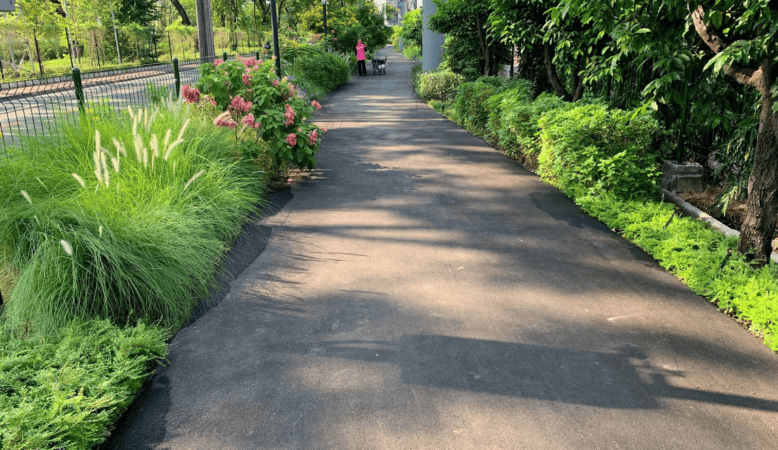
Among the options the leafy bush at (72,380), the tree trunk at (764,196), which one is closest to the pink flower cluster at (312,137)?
the leafy bush at (72,380)

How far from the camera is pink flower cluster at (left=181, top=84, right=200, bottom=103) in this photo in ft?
25.6

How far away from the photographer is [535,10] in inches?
413

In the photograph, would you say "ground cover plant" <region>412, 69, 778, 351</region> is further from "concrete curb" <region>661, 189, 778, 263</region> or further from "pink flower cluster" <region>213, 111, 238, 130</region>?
"pink flower cluster" <region>213, 111, 238, 130</region>

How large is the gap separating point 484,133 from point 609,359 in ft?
29.4

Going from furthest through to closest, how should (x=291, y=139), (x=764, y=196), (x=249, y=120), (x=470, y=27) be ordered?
(x=470, y=27)
(x=291, y=139)
(x=249, y=120)
(x=764, y=196)

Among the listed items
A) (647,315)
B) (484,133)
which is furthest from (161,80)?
(647,315)

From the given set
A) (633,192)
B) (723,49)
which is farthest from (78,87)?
(723,49)

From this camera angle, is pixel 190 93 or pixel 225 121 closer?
pixel 225 121

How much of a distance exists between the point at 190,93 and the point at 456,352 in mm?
5970

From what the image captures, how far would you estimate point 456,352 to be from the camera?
3709 mm

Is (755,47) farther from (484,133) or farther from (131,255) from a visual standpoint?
(484,133)

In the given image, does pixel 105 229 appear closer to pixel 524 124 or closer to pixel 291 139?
pixel 291 139

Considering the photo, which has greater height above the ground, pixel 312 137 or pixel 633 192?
pixel 312 137

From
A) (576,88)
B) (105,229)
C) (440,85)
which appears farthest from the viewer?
(440,85)
